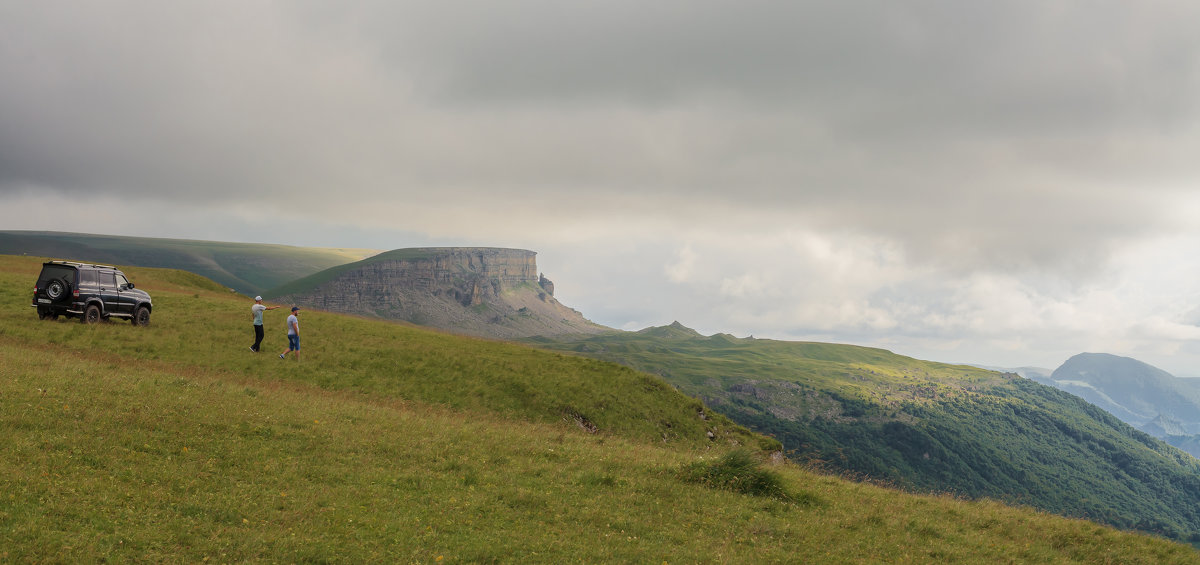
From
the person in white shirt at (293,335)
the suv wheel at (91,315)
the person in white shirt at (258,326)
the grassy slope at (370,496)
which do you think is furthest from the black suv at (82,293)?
the person in white shirt at (293,335)

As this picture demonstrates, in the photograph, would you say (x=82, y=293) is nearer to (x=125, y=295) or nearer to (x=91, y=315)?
(x=91, y=315)

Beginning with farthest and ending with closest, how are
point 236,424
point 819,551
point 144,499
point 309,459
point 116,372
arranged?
1. point 116,372
2. point 236,424
3. point 309,459
4. point 819,551
5. point 144,499

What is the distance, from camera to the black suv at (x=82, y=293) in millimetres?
34062

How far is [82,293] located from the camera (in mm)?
34344

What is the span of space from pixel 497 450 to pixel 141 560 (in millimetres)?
10845

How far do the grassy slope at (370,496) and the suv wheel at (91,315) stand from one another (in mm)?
6036

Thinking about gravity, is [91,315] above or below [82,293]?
below

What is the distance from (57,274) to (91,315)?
2.97 meters

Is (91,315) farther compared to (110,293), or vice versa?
(110,293)

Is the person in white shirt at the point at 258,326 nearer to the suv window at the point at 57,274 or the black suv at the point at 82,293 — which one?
the black suv at the point at 82,293

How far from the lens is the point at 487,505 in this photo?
1579 cm

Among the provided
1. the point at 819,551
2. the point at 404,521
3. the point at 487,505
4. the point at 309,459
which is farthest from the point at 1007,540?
the point at 309,459

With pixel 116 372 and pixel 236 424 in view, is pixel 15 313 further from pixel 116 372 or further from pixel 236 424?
pixel 236 424

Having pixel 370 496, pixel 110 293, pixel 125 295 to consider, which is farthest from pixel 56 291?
pixel 370 496
